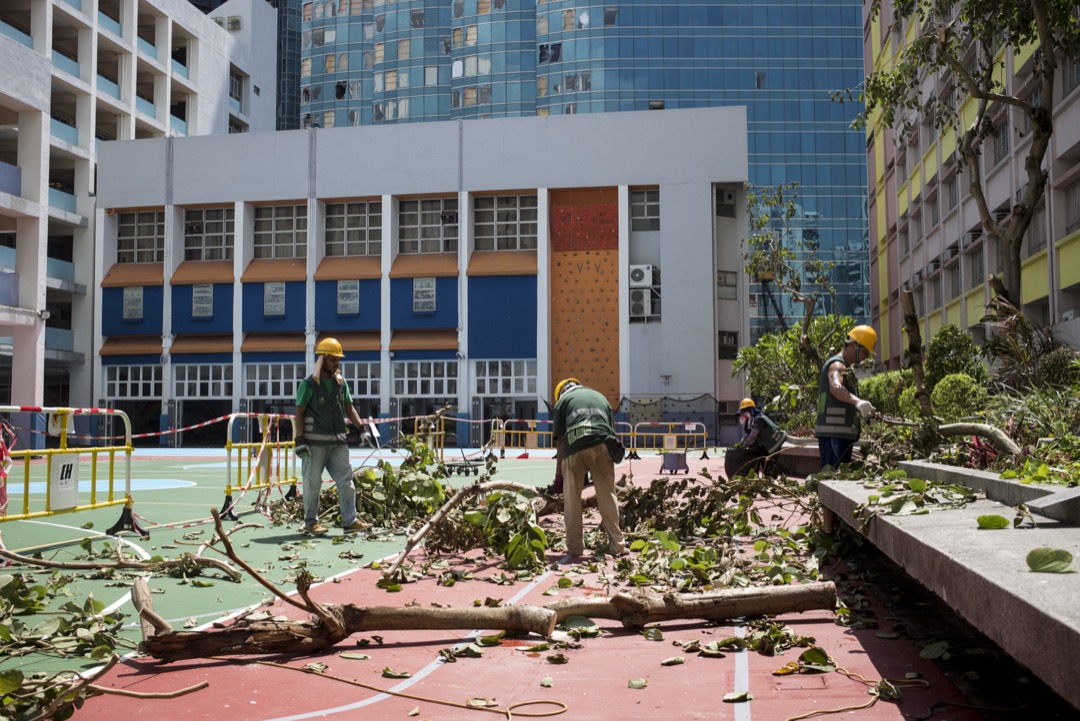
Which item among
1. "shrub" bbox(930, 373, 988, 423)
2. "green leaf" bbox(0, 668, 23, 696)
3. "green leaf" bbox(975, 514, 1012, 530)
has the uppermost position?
"shrub" bbox(930, 373, 988, 423)

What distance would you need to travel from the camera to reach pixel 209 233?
168 feet

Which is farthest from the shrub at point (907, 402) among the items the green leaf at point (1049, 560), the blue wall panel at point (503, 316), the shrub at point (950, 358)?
the blue wall panel at point (503, 316)

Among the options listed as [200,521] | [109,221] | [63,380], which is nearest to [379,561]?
[200,521]

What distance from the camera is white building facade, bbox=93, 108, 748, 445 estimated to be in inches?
1837

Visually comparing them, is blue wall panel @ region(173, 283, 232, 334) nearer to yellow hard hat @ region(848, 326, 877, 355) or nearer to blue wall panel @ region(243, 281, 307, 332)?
blue wall panel @ region(243, 281, 307, 332)

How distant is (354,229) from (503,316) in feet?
29.3

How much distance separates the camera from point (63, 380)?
53500 mm

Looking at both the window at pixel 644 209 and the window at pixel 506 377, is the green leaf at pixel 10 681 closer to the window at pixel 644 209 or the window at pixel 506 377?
the window at pixel 506 377

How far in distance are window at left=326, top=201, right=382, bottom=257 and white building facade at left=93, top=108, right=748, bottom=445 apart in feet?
0.28

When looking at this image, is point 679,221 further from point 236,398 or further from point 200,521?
point 200,521

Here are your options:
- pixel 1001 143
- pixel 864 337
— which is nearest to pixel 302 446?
pixel 864 337

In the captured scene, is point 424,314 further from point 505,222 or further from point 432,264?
point 505,222

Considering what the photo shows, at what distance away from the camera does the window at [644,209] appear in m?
47.4

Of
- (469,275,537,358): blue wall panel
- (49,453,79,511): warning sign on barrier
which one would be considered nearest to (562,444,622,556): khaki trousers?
(49,453,79,511): warning sign on barrier
